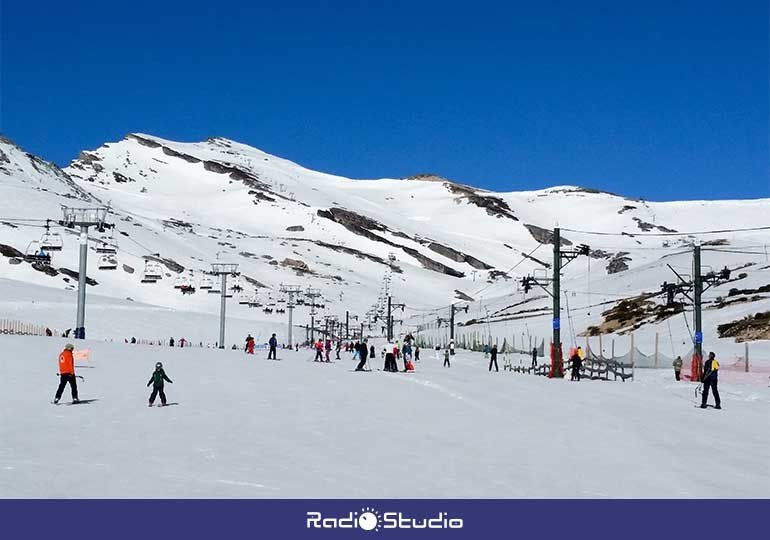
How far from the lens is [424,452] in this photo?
16.2 metres

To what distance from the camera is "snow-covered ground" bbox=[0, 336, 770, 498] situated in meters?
12.9

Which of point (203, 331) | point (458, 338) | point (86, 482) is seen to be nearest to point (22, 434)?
point (86, 482)

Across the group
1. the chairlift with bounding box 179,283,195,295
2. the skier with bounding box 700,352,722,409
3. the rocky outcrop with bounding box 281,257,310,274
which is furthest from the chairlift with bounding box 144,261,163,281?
the skier with bounding box 700,352,722,409

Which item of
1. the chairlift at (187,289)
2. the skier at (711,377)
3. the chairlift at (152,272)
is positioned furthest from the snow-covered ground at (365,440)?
the chairlift at (187,289)

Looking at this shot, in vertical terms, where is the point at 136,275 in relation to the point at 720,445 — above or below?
above

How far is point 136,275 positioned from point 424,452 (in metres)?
119

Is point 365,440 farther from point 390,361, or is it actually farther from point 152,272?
point 152,272

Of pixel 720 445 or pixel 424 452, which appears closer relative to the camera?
pixel 424 452

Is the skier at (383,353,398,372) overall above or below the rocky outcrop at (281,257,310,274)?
below

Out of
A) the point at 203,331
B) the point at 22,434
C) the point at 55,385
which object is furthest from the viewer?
the point at 203,331
